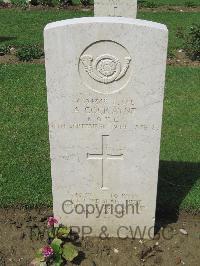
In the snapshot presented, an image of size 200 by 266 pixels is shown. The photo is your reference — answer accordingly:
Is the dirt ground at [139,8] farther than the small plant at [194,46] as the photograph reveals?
Yes

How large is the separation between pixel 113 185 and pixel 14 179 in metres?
1.92

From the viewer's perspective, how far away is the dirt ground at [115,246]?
4.82 metres

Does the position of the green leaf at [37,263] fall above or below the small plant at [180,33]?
below

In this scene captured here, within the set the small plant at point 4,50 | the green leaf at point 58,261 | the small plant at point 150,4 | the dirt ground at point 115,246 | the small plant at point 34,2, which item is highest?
the small plant at point 34,2

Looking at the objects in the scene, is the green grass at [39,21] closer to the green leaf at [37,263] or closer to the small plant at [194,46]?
the small plant at [194,46]

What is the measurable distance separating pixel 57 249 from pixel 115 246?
2.43ft

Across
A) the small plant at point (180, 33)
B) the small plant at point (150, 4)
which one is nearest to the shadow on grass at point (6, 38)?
the small plant at point (180, 33)

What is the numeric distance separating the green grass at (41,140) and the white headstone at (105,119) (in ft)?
2.81

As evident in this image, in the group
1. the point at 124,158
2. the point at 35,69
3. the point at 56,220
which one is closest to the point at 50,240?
the point at 56,220

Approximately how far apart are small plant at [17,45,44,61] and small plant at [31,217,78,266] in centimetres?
704

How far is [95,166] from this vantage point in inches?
186

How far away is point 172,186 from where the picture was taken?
607cm

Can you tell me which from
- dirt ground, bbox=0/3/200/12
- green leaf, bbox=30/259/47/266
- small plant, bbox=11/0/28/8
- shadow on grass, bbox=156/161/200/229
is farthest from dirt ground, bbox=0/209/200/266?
small plant, bbox=11/0/28/8

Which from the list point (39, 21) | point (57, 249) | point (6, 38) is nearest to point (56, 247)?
point (57, 249)
